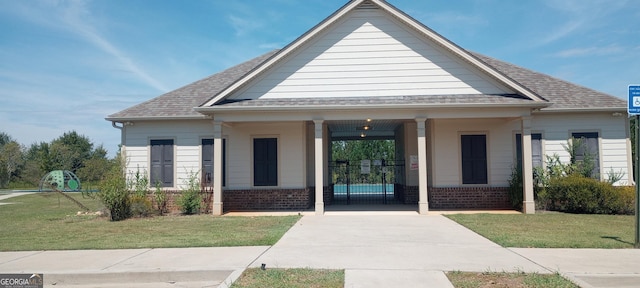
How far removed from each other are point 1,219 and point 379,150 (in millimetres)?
26500

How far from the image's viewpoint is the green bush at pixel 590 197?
44.1 ft

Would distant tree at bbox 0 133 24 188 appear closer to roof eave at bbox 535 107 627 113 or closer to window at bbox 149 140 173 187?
window at bbox 149 140 173 187

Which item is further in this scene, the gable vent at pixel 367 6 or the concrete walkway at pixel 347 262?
the gable vent at pixel 367 6

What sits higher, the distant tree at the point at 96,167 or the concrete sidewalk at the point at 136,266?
the distant tree at the point at 96,167

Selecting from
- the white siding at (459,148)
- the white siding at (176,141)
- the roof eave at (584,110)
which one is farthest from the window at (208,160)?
the roof eave at (584,110)

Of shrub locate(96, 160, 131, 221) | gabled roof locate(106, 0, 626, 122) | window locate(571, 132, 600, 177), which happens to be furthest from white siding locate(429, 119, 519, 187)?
shrub locate(96, 160, 131, 221)

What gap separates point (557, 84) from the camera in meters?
17.2

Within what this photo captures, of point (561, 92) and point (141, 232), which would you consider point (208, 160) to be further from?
point (561, 92)

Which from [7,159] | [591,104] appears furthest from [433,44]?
[7,159]

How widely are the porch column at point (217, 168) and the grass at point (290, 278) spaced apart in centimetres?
808

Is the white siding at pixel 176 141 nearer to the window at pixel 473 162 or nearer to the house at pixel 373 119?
the house at pixel 373 119

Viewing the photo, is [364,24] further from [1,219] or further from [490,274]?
[1,219]

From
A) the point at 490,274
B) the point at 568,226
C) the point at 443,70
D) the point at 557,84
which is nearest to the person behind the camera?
the point at 490,274

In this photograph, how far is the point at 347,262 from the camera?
22.5 feet
